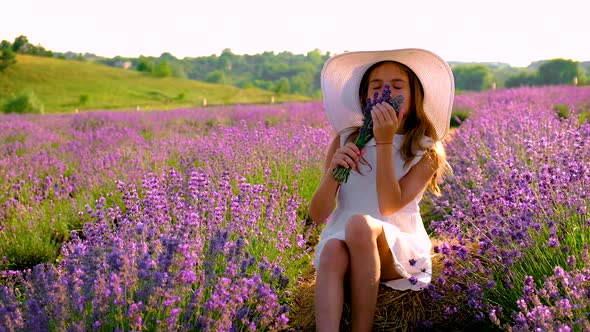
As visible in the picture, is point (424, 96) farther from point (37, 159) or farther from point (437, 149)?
point (37, 159)

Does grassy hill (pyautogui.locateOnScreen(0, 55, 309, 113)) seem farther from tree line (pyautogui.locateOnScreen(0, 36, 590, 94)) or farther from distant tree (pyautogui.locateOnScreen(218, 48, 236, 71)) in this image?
distant tree (pyautogui.locateOnScreen(218, 48, 236, 71))

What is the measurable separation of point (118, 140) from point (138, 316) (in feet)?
23.5

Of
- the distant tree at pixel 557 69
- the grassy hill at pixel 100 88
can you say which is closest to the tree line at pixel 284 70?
the distant tree at pixel 557 69

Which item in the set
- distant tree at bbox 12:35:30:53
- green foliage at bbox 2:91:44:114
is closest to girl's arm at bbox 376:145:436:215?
green foliage at bbox 2:91:44:114

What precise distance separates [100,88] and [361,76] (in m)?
47.1

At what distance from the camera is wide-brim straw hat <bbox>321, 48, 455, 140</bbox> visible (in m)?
3.07

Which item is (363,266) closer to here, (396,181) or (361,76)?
(396,181)

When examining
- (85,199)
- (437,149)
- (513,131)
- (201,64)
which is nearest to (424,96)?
(437,149)

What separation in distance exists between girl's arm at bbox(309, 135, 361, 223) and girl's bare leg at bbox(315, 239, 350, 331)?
26 cm

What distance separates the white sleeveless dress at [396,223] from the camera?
Result: 2.85 metres

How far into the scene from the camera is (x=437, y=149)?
3123 millimetres

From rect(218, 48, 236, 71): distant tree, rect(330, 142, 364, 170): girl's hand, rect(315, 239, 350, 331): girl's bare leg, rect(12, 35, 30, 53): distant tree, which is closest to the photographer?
rect(315, 239, 350, 331): girl's bare leg

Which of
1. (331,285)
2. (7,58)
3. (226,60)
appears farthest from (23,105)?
(226,60)

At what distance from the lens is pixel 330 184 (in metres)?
2.90
